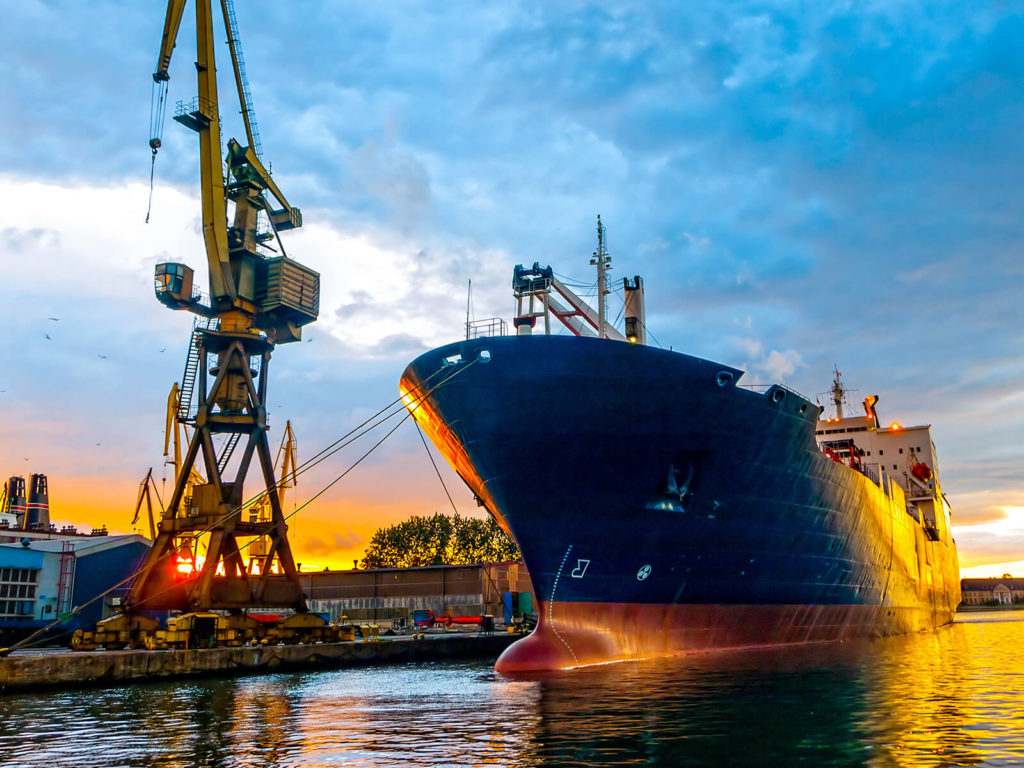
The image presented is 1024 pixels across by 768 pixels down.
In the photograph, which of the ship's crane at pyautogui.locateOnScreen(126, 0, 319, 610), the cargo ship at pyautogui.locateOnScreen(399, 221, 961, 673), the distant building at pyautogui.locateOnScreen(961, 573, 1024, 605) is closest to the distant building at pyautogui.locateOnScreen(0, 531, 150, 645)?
the ship's crane at pyautogui.locateOnScreen(126, 0, 319, 610)

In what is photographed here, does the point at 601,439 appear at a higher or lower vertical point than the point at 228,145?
lower

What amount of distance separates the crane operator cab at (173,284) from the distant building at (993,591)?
195 m

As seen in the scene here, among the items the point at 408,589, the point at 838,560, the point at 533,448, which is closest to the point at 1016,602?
the point at 408,589

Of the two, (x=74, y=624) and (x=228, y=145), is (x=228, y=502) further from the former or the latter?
(x=228, y=145)

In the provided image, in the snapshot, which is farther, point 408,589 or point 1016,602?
point 1016,602

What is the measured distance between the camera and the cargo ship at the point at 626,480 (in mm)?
17203

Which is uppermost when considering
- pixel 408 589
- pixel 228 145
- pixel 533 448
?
pixel 228 145

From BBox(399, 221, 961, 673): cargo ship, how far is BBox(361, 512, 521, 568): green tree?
69954 millimetres

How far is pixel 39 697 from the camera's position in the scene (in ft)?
59.2

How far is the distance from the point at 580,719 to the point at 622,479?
729cm

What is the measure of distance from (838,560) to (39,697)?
22.2 metres

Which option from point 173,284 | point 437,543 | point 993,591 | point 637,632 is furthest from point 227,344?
point 993,591

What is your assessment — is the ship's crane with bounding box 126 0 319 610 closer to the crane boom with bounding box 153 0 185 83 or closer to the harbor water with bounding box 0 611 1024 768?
the crane boom with bounding box 153 0 185 83

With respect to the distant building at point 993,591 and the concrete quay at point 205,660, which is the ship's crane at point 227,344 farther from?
the distant building at point 993,591
